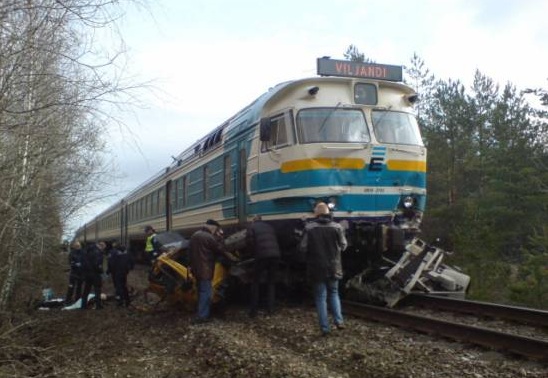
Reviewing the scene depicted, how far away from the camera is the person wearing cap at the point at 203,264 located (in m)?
9.47

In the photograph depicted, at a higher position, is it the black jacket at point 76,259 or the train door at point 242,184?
the train door at point 242,184

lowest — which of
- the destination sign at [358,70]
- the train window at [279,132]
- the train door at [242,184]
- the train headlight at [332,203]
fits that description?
the train headlight at [332,203]

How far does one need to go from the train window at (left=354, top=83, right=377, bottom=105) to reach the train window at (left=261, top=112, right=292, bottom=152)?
1.22m

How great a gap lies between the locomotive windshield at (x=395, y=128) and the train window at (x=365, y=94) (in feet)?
0.68

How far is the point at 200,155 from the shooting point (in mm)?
13859

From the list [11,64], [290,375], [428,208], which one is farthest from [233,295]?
[428,208]

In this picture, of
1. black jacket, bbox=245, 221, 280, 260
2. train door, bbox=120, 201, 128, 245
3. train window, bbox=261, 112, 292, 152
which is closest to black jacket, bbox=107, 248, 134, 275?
black jacket, bbox=245, 221, 280, 260

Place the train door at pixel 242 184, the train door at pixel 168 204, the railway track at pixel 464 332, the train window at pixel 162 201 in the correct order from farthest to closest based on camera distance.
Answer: the train window at pixel 162 201 → the train door at pixel 168 204 → the train door at pixel 242 184 → the railway track at pixel 464 332

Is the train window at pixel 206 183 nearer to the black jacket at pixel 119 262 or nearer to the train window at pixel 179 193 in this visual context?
the black jacket at pixel 119 262

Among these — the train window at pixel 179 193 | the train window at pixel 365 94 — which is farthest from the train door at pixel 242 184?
the train window at pixel 179 193

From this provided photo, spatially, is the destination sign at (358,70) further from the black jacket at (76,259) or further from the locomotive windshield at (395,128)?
the black jacket at (76,259)

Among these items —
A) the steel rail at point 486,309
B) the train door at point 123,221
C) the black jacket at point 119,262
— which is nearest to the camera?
the steel rail at point 486,309

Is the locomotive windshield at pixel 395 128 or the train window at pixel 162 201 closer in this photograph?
the locomotive windshield at pixel 395 128

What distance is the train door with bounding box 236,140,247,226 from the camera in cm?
1075
